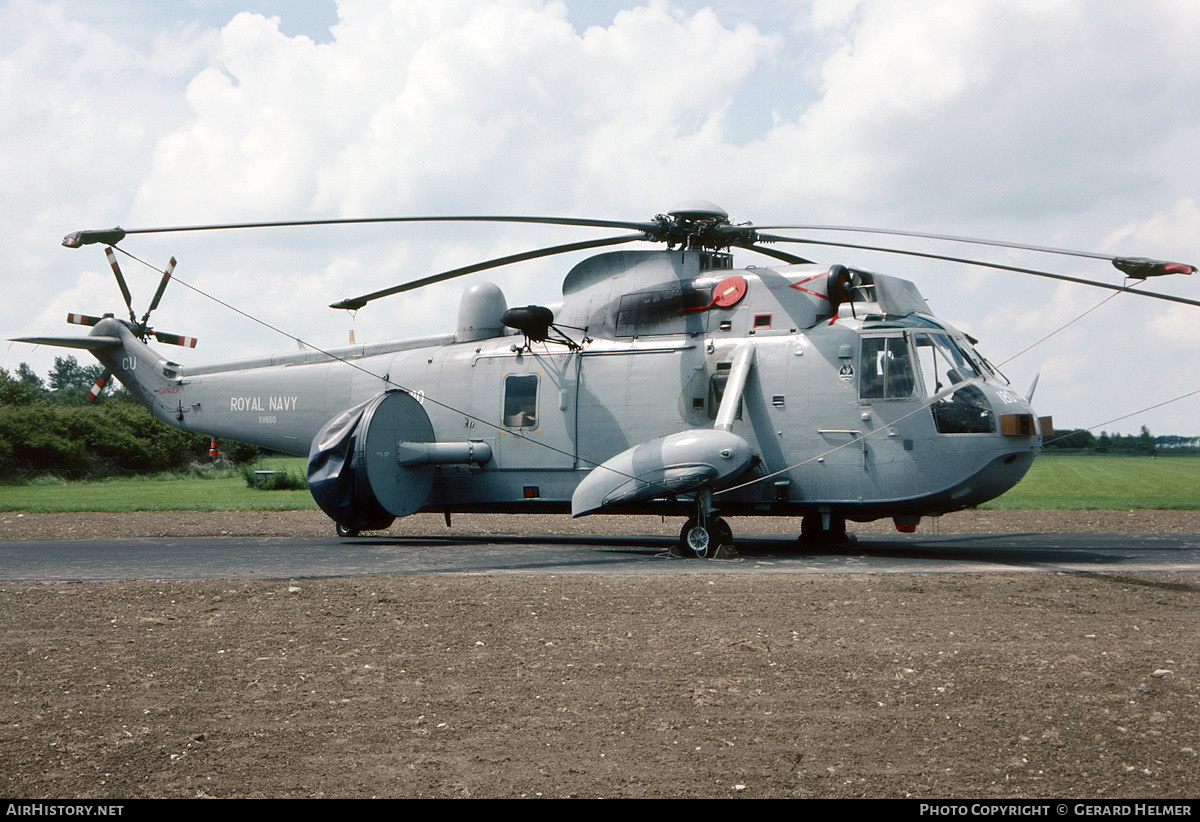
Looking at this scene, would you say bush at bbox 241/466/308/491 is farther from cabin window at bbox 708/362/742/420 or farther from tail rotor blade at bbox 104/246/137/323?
cabin window at bbox 708/362/742/420

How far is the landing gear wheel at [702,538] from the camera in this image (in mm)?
15078

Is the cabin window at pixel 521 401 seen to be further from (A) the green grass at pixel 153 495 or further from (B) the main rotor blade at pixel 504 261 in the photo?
(A) the green grass at pixel 153 495

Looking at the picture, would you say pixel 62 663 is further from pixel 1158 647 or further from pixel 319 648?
pixel 1158 647

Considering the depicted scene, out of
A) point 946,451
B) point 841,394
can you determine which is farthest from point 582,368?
point 946,451

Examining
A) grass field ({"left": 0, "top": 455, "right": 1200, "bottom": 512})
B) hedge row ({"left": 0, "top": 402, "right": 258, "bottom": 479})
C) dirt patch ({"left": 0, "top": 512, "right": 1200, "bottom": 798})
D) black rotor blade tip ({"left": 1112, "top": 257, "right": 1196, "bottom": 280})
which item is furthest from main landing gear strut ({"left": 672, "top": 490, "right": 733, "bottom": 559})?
hedge row ({"left": 0, "top": 402, "right": 258, "bottom": 479})

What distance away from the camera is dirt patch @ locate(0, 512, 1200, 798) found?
5270 mm

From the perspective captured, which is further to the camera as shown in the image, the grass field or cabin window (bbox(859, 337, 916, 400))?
the grass field

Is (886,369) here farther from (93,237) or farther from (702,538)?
(93,237)

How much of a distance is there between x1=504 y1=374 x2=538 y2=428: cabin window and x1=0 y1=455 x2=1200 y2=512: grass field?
1052 cm

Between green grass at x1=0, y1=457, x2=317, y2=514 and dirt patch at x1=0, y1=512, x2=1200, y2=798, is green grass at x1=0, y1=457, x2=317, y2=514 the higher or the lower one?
the higher one

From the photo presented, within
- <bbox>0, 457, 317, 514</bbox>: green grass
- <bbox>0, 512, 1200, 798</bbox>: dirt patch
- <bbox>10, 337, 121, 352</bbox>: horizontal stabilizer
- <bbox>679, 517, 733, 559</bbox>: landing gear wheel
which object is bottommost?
<bbox>0, 512, 1200, 798</bbox>: dirt patch

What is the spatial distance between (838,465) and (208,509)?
2129cm

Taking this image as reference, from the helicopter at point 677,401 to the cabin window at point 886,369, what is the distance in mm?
28

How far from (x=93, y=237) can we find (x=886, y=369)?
37.2ft
